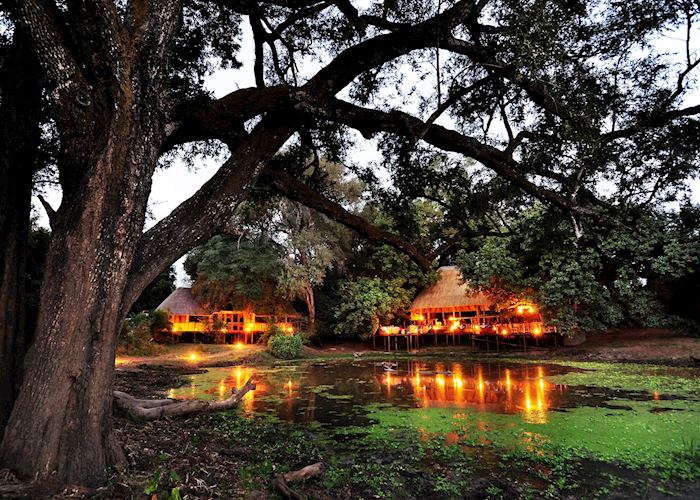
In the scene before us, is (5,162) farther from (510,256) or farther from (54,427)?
(510,256)

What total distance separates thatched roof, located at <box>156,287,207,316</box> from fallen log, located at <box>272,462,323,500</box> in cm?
2021

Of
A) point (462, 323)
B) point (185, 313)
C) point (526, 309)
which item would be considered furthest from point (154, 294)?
point (526, 309)

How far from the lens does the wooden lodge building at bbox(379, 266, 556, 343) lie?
1941cm

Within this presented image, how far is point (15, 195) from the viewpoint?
3566mm

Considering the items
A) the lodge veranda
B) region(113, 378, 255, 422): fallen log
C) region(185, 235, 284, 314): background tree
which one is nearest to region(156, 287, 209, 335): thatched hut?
region(185, 235, 284, 314): background tree

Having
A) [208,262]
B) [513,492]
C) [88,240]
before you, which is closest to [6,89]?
[88,240]

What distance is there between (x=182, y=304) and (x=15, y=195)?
20173 millimetres

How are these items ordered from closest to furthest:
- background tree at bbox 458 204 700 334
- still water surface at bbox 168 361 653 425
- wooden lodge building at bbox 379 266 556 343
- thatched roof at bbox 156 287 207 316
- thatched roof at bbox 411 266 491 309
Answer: still water surface at bbox 168 361 653 425
background tree at bbox 458 204 700 334
wooden lodge building at bbox 379 266 556 343
thatched roof at bbox 411 266 491 309
thatched roof at bbox 156 287 207 316

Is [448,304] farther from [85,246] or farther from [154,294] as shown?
[85,246]

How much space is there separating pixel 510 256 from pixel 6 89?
672 inches

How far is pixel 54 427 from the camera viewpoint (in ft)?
9.18

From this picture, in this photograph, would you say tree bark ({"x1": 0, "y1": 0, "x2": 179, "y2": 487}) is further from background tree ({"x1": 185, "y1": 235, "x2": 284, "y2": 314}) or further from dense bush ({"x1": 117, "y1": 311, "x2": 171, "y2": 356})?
background tree ({"x1": 185, "y1": 235, "x2": 284, "y2": 314})

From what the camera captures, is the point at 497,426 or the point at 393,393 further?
the point at 393,393

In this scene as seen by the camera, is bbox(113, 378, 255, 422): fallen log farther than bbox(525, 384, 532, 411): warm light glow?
No
